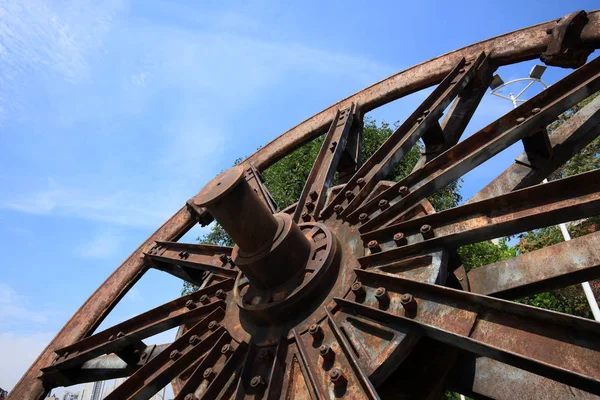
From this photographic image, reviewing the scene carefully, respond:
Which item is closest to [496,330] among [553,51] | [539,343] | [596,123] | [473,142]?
[539,343]

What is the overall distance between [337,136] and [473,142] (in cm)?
210

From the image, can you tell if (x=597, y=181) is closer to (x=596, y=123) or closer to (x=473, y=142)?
(x=473, y=142)

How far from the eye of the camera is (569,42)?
163 inches

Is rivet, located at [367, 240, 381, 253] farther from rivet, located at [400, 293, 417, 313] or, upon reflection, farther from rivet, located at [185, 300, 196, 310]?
rivet, located at [185, 300, 196, 310]

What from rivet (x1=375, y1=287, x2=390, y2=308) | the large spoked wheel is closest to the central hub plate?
the large spoked wheel

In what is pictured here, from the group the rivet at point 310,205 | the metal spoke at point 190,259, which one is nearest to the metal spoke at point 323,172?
the rivet at point 310,205

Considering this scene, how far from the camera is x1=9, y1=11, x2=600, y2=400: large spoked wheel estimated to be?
8.96ft

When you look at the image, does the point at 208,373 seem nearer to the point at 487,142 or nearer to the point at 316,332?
the point at 316,332

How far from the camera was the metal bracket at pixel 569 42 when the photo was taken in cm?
413

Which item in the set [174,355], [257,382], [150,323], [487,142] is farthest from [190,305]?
[487,142]

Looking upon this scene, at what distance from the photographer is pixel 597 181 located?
2.65 metres

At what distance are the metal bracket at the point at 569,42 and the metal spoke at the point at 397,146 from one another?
0.87 meters

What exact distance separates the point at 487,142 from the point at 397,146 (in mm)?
1031

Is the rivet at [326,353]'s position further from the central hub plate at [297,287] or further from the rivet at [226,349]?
the rivet at [226,349]
